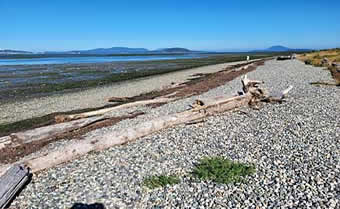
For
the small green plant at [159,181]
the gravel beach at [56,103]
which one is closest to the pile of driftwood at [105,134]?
the small green plant at [159,181]

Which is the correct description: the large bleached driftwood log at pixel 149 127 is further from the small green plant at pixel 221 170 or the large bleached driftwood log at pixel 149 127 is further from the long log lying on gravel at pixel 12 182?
the small green plant at pixel 221 170

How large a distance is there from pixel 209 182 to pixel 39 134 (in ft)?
29.0

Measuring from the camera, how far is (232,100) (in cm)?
1530

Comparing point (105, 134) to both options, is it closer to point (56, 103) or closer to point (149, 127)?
point (149, 127)

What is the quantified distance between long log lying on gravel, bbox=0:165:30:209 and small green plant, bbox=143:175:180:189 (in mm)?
3122

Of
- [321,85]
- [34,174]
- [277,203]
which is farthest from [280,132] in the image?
[321,85]

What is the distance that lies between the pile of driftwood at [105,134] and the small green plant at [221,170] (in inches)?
141

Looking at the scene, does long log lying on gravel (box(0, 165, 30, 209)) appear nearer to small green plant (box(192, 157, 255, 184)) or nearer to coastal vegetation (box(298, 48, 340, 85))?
small green plant (box(192, 157, 255, 184))

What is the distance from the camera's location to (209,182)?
755 centimetres

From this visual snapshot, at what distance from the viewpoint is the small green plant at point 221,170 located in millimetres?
7720

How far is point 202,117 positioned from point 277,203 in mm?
7625

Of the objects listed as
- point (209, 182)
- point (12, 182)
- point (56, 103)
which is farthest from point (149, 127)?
point (56, 103)

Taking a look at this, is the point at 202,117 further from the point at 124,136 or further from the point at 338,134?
the point at 338,134

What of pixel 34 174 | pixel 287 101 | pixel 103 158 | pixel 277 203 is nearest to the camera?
pixel 277 203
